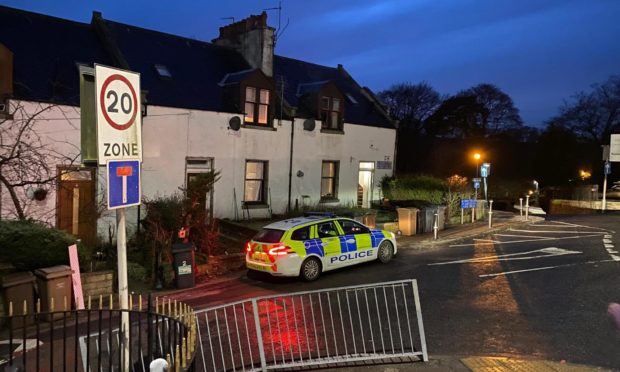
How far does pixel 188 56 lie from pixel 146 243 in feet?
34.1

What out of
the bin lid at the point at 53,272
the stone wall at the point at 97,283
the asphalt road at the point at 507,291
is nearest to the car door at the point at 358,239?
the asphalt road at the point at 507,291

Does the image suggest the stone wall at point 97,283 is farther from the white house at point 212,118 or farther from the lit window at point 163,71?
the lit window at point 163,71

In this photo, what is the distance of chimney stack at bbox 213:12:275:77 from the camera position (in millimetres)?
21312

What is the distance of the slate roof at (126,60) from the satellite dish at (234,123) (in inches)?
24.1

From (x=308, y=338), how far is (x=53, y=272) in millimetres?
4980

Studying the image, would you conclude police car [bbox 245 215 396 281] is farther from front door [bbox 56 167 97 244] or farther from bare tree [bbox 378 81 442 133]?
bare tree [bbox 378 81 442 133]

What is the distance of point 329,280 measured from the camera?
38.2ft

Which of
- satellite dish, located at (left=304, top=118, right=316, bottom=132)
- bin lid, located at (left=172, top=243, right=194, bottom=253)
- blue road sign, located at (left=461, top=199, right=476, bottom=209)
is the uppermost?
satellite dish, located at (left=304, top=118, right=316, bottom=132)

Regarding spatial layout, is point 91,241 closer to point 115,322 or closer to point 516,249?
point 115,322

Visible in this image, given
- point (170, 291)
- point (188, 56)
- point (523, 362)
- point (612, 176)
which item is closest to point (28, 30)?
point (188, 56)

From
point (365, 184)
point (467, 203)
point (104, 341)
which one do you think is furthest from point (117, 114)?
point (365, 184)

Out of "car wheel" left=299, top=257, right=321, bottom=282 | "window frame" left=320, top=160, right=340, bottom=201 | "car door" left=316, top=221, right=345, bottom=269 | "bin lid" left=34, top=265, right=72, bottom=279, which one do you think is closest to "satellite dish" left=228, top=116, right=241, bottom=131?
"window frame" left=320, top=160, right=340, bottom=201

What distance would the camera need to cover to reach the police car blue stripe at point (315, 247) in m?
11.4

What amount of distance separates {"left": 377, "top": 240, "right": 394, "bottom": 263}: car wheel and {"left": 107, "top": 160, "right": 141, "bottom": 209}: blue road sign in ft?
32.0
